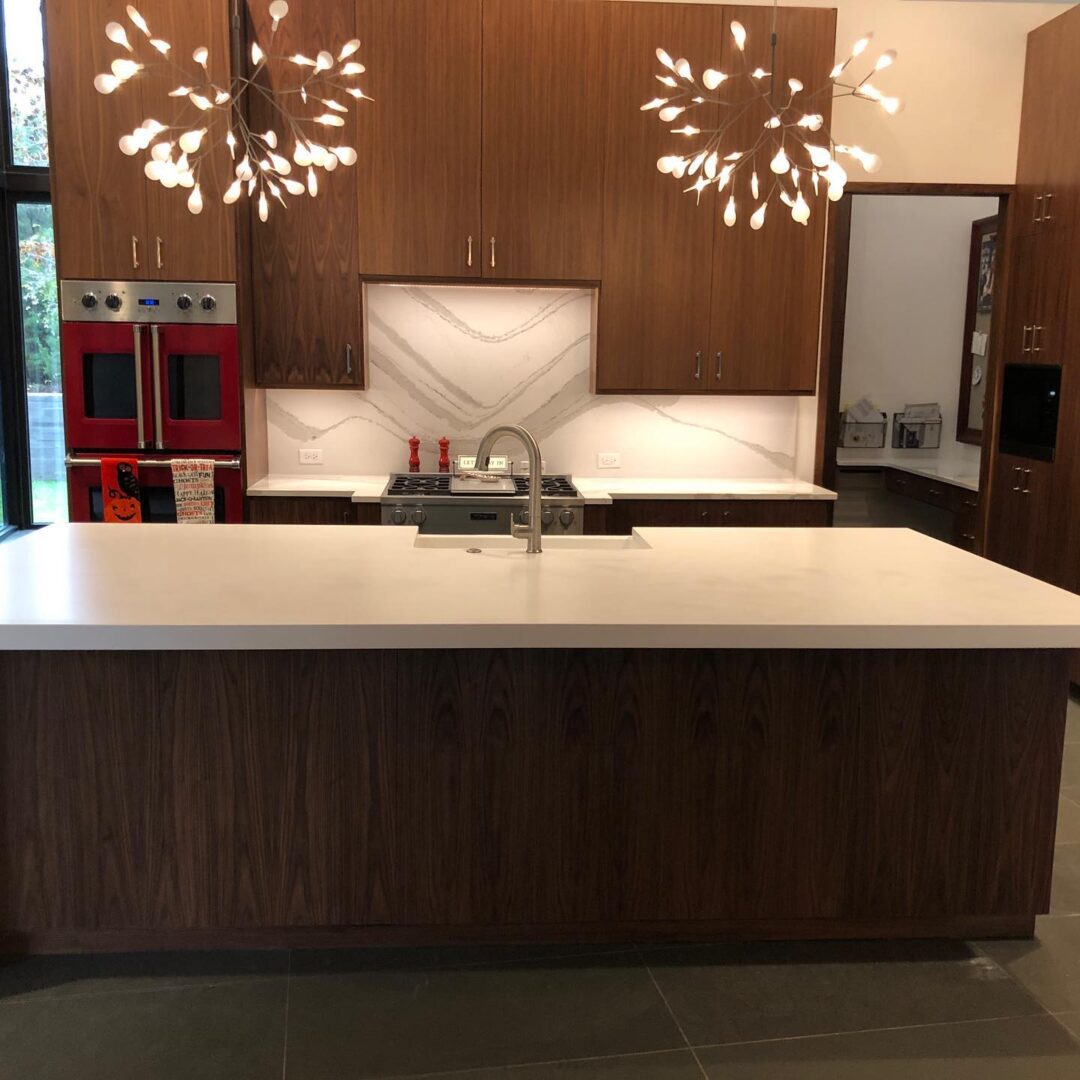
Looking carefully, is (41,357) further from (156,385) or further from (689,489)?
(689,489)

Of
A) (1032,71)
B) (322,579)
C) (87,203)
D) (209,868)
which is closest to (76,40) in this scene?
(87,203)

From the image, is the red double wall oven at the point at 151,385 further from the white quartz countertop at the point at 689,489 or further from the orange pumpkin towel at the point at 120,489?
the white quartz countertop at the point at 689,489

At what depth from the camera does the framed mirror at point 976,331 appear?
6.28 metres

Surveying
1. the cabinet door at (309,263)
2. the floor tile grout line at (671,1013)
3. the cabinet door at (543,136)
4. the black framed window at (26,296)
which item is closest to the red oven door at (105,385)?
the cabinet door at (309,263)

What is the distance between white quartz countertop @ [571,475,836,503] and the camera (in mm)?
4641

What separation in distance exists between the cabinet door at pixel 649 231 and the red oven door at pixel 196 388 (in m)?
1.60

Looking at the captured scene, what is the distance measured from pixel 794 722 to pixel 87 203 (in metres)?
3.46

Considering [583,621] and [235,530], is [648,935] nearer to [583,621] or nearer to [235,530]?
[583,621]

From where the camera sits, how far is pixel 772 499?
4.70 metres

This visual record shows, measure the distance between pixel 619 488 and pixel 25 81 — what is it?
14.6 feet

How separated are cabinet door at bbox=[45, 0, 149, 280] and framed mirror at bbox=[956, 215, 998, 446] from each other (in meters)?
4.64

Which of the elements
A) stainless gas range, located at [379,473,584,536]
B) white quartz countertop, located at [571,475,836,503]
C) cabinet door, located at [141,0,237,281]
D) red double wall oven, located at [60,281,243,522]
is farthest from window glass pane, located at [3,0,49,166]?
white quartz countertop, located at [571,475,836,503]

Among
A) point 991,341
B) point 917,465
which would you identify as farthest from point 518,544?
point 917,465

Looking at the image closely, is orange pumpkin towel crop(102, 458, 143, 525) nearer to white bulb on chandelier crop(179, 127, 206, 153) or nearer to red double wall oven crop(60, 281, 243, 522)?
red double wall oven crop(60, 281, 243, 522)
